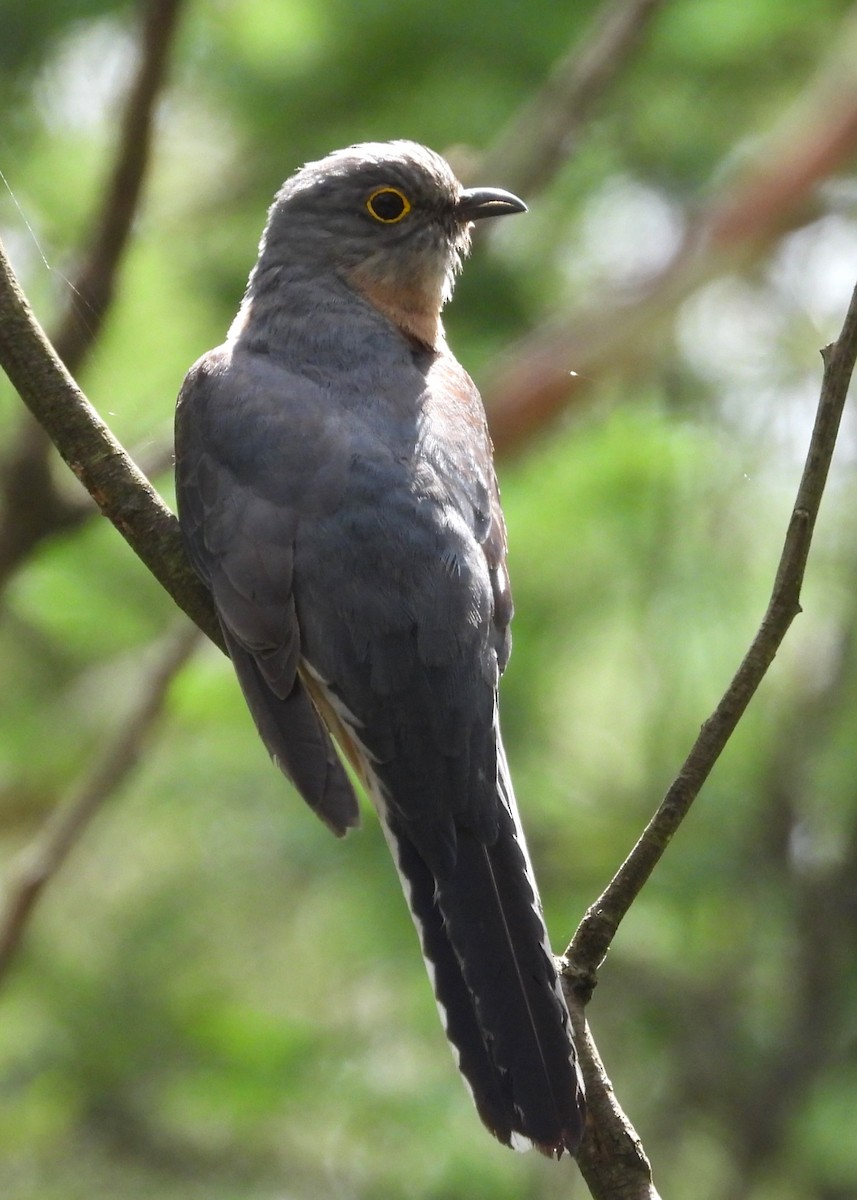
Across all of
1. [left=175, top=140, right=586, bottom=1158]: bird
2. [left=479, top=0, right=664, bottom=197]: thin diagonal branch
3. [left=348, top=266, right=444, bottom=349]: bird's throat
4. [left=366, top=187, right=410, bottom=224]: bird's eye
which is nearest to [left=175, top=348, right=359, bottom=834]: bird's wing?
[left=175, top=140, right=586, bottom=1158]: bird

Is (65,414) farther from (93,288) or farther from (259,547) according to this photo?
(93,288)

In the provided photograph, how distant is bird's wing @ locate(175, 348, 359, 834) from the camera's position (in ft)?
12.4

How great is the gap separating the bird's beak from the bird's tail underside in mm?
2112

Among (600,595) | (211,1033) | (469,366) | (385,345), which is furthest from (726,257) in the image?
(211,1033)

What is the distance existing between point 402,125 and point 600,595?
2054 millimetres

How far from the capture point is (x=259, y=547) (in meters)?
3.93

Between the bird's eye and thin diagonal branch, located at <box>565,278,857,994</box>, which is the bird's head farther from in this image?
thin diagonal branch, located at <box>565,278,857,994</box>

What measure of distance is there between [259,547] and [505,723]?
2.60 m

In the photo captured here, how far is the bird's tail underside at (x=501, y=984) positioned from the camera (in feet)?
10.2

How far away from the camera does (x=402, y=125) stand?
646 centimetres

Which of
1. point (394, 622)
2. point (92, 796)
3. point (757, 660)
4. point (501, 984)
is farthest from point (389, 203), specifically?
point (501, 984)

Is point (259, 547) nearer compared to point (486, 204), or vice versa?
point (259, 547)

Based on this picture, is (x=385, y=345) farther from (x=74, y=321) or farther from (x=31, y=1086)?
(x=31, y=1086)

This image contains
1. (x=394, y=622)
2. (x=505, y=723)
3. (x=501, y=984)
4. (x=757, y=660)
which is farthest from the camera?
(x=505, y=723)
